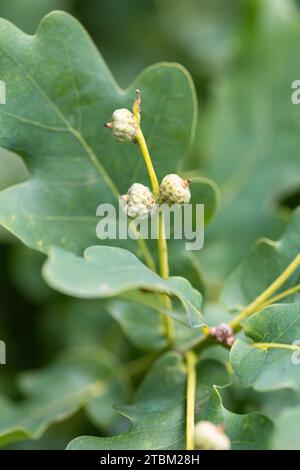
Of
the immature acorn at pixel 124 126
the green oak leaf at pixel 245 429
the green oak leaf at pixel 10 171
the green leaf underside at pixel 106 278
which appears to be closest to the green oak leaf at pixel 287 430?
the green oak leaf at pixel 245 429

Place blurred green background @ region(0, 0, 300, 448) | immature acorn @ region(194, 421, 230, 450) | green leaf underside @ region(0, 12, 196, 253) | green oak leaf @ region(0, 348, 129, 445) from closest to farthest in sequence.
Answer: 1. immature acorn @ region(194, 421, 230, 450)
2. green leaf underside @ region(0, 12, 196, 253)
3. green oak leaf @ region(0, 348, 129, 445)
4. blurred green background @ region(0, 0, 300, 448)

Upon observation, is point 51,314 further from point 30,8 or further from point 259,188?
point 30,8

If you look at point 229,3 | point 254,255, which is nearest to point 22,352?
point 254,255

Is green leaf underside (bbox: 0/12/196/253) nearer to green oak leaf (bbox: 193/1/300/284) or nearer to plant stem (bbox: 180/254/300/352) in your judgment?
plant stem (bbox: 180/254/300/352)

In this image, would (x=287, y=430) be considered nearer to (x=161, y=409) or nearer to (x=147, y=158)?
(x=161, y=409)

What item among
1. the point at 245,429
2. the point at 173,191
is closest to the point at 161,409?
the point at 245,429

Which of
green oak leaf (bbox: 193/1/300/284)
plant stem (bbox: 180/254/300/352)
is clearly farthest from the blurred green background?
plant stem (bbox: 180/254/300/352)

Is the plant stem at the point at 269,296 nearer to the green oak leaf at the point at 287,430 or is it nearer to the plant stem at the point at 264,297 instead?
the plant stem at the point at 264,297
